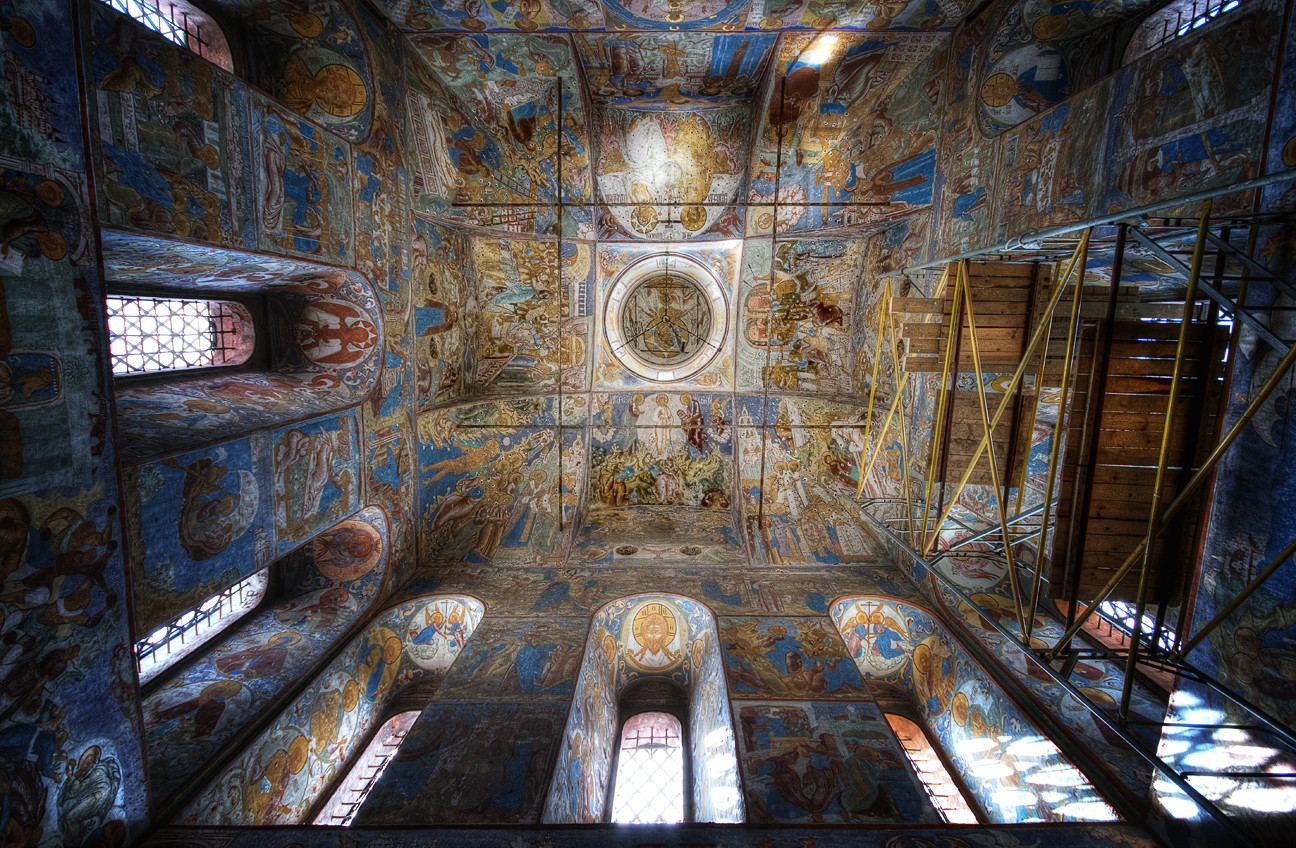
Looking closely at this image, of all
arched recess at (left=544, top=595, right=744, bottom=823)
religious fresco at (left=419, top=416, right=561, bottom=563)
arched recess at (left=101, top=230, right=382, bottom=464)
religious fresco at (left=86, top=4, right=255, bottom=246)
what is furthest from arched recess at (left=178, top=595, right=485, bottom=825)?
religious fresco at (left=86, top=4, right=255, bottom=246)

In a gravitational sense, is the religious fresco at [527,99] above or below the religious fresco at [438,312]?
above

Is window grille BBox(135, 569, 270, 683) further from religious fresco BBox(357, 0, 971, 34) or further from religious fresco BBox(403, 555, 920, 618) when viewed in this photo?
religious fresco BBox(357, 0, 971, 34)

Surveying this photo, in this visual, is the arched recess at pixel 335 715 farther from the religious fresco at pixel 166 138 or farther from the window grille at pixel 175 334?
the religious fresco at pixel 166 138

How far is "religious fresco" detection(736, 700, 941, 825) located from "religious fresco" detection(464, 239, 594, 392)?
7.29 meters

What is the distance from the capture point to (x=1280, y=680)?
3.64 metres

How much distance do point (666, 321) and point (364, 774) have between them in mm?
9739

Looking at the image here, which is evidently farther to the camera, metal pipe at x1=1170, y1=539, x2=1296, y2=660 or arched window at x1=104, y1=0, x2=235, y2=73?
arched window at x1=104, y1=0, x2=235, y2=73

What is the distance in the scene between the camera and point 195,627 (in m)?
6.92

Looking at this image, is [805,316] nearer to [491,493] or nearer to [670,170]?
[670,170]

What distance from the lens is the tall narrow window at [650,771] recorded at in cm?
807

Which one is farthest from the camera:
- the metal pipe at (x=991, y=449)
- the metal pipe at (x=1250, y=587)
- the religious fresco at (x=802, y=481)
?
the religious fresco at (x=802, y=481)

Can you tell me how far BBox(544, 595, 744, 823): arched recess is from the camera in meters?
6.71

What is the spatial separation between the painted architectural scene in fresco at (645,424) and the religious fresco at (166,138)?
0.04 metres

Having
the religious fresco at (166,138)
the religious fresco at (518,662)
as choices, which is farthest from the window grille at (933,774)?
the religious fresco at (166,138)
